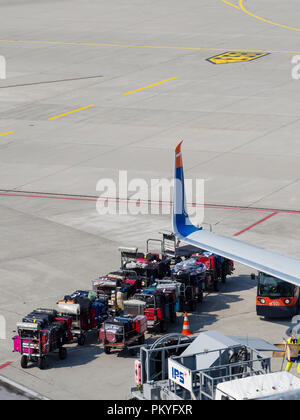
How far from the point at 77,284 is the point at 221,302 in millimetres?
6076

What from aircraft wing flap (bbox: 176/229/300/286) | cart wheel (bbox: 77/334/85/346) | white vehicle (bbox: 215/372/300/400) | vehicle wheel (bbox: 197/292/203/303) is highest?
aircraft wing flap (bbox: 176/229/300/286)

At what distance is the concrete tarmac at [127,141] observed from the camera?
34.5 m

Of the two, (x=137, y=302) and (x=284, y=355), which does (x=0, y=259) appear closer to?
(x=137, y=302)

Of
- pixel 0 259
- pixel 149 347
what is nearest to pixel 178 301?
pixel 149 347

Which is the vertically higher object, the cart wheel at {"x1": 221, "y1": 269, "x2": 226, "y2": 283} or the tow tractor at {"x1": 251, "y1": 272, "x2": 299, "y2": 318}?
the tow tractor at {"x1": 251, "y1": 272, "x2": 299, "y2": 318}

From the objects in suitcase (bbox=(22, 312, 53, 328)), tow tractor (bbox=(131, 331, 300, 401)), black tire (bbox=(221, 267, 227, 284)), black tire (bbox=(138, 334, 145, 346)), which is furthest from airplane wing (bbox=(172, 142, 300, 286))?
black tire (bbox=(221, 267, 227, 284))

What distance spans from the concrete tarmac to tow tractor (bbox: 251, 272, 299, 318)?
1.56 ft

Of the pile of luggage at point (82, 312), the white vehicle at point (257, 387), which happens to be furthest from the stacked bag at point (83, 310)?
the white vehicle at point (257, 387)

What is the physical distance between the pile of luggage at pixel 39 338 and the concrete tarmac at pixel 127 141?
1.56ft

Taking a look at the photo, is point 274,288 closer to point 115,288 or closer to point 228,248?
point 115,288

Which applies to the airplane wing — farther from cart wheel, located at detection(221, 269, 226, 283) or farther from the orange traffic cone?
cart wheel, located at detection(221, 269, 226, 283)

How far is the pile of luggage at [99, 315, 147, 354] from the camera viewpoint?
29594 mm

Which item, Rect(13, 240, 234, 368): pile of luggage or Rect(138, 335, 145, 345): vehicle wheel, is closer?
Rect(13, 240, 234, 368): pile of luggage

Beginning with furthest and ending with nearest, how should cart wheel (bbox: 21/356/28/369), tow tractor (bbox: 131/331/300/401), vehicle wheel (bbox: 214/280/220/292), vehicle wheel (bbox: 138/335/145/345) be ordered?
vehicle wheel (bbox: 214/280/220/292), vehicle wheel (bbox: 138/335/145/345), cart wheel (bbox: 21/356/28/369), tow tractor (bbox: 131/331/300/401)
